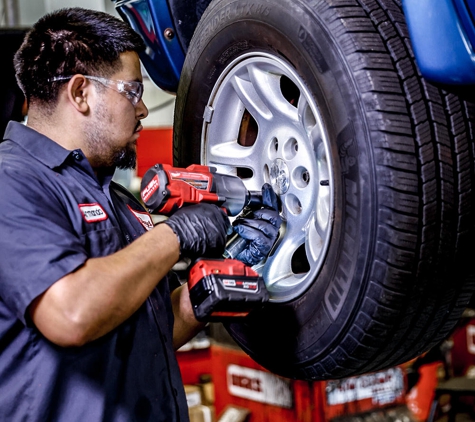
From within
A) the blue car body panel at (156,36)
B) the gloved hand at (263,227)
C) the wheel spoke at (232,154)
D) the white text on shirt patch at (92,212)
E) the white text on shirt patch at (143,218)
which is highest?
the blue car body panel at (156,36)

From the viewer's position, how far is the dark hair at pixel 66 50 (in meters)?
1.60

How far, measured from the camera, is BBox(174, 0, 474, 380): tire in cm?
130

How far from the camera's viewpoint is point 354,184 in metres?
1.34

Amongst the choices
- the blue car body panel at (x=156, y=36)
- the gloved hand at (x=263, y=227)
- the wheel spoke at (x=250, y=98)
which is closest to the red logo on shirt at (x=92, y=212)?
the gloved hand at (x=263, y=227)

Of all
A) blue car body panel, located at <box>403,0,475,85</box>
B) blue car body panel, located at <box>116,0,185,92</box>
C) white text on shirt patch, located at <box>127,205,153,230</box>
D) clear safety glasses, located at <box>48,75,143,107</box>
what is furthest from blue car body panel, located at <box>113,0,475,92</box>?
blue car body panel, located at <box>116,0,185,92</box>

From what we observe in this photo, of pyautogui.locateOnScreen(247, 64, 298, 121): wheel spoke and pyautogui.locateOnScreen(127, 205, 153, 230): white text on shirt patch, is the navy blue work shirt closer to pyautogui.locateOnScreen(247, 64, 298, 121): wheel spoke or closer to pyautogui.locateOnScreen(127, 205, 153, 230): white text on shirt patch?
pyautogui.locateOnScreen(127, 205, 153, 230): white text on shirt patch

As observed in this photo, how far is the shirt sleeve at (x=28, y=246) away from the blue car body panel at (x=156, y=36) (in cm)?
85

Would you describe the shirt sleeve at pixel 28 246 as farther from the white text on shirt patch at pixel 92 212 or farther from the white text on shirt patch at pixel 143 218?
the white text on shirt patch at pixel 143 218

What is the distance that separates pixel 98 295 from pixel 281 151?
0.59 metres

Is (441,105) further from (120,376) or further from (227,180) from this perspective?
(120,376)

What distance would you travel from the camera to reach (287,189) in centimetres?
165

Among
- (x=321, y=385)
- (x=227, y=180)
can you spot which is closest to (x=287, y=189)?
(x=227, y=180)

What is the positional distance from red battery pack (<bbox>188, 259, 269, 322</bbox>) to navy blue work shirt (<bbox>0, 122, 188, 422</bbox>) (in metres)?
0.18

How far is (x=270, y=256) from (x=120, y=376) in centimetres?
49
